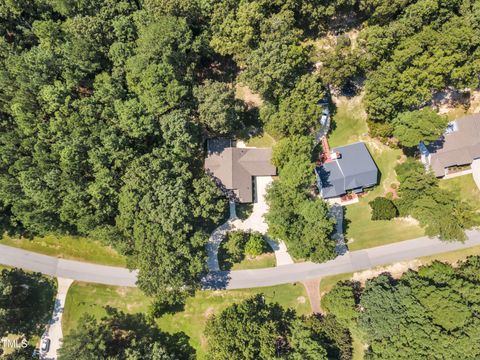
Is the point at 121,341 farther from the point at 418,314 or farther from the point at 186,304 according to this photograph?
the point at 418,314

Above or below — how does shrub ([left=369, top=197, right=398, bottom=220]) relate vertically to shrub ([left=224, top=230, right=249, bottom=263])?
above

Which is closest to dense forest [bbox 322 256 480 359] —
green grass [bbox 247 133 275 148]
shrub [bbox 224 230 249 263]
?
shrub [bbox 224 230 249 263]

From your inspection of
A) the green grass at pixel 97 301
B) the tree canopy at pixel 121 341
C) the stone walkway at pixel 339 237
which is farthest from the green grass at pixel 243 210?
the tree canopy at pixel 121 341

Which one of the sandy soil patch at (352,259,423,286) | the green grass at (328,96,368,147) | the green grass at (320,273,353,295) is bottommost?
the green grass at (320,273,353,295)

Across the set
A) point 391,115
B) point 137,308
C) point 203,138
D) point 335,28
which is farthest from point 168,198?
point 335,28

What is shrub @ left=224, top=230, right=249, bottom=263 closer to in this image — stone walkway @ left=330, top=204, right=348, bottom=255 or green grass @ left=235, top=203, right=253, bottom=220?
green grass @ left=235, top=203, right=253, bottom=220

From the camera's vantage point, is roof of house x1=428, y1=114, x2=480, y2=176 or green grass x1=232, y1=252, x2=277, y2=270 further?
green grass x1=232, y1=252, x2=277, y2=270

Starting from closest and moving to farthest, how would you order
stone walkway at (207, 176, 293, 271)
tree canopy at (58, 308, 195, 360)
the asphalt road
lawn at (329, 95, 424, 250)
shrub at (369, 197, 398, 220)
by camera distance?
tree canopy at (58, 308, 195, 360) → shrub at (369, 197, 398, 220) → the asphalt road → lawn at (329, 95, 424, 250) → stone walkway at (207, 176, 293, 271)
